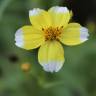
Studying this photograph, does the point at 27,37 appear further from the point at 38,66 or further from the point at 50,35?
the point at 38,66

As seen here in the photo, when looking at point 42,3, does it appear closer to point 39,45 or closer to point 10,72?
point 10,72

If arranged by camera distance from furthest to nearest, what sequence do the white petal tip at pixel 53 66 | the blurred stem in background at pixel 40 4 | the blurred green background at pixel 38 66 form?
the blurred stem in background at pixel 40 4 → the blurred green background at pixel 38 66 → the white petal tip at pixel 53 66

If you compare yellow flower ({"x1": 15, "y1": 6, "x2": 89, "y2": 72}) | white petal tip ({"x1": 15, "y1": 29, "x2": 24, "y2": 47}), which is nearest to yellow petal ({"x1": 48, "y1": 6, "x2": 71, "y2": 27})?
yellow flower ({"x1": 15, "y1": 6, "x2": 89, "y2": 72})

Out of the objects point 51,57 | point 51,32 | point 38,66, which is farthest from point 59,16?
point 38,66

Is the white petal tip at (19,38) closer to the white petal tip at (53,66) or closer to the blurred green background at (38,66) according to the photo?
the white petal tip at (53,66)

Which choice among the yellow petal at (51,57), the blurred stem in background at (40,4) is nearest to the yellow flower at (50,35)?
the yellow petal at (51,57)

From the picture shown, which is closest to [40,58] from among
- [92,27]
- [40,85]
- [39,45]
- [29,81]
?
[39,45]

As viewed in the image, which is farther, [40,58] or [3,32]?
[3,32]
